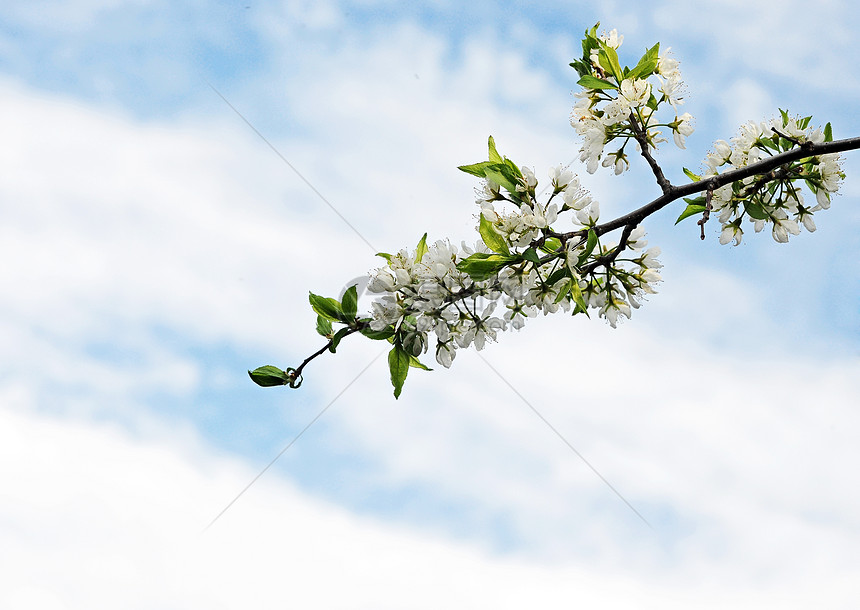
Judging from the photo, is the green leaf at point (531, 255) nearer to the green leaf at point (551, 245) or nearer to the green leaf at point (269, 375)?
the green leaf at point (551, 245)

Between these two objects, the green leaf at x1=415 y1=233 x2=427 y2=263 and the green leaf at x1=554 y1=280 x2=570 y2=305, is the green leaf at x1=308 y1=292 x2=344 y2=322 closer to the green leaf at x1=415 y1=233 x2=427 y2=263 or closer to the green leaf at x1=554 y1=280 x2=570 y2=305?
the green leaf at x1=415 y1=233 x2=427 y2=263

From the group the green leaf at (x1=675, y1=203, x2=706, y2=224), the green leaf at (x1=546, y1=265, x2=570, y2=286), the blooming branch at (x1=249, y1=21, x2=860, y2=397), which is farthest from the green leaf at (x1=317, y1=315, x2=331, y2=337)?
the green leaf at (x1=675, y1=203, x2=706, y2=224)

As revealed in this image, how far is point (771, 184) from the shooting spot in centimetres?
207

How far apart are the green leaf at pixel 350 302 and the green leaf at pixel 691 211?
3.10ft

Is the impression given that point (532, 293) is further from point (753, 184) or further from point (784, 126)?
point (784, 126)

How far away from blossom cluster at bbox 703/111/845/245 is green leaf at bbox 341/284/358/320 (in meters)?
1.02

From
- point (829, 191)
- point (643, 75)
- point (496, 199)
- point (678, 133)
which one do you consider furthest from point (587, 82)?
point (829, 191)

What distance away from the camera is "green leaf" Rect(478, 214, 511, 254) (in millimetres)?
1746

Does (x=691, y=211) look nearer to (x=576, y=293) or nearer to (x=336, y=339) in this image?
(x=576, y=293)

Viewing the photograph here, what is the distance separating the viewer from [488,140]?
6.20 ft

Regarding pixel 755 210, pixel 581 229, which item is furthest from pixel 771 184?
pixel 581 229

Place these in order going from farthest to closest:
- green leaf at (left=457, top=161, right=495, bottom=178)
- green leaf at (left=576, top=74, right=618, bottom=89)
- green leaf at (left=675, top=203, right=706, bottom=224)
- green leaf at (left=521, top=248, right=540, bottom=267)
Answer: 1. green leaf at (left=675, top=203, right=706, bottom=224)
2. green leaf at (left=576, top=74, right=618, bottom=89)
3. green leaf at (left=457, top=161, right=495, bottom=178)
4. green leaf at (left=521, top=248, right=540, bottom=267)

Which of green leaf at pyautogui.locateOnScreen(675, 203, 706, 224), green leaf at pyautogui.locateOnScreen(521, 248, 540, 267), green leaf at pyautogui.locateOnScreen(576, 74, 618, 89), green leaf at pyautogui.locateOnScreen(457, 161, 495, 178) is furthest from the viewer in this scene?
green leaf at pyautogui.locateOnScreen(675, 203, 706, 224)

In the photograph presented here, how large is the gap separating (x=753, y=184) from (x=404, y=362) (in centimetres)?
107
